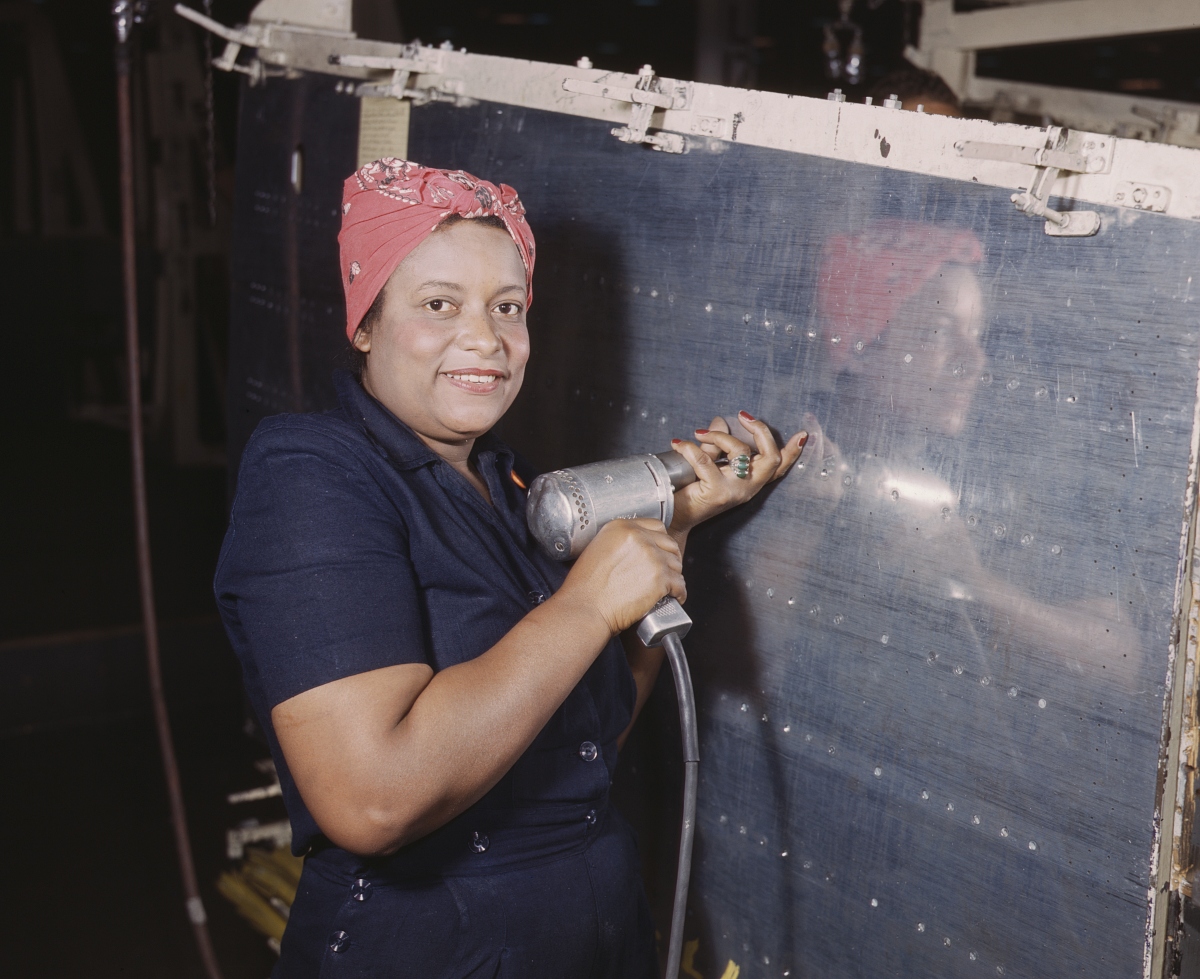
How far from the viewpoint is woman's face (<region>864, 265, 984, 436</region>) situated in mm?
1465

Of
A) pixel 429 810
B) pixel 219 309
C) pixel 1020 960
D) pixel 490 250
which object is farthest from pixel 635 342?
pixel 219 309

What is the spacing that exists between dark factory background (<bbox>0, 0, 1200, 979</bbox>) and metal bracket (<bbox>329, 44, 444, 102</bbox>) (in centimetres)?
76

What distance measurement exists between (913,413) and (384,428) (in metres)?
0.71

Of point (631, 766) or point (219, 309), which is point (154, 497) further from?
point (631, 766)

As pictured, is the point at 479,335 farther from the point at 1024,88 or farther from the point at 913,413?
the point at 1024,88

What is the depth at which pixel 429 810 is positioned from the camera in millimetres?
1202

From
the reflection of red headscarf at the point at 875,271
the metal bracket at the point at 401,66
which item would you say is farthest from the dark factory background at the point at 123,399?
the reflection of red headscarf at the point at 875,271

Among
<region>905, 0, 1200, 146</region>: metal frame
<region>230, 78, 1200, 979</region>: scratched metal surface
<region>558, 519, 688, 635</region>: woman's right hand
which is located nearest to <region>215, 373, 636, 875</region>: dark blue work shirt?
<region>558, 519, 688, 635</region>: woman's right hand

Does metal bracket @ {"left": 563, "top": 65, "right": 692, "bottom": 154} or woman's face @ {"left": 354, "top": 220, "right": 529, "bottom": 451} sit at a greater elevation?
metal bracket @ {"left": 563, "top": 65, "right": 692, "bottom": 154}

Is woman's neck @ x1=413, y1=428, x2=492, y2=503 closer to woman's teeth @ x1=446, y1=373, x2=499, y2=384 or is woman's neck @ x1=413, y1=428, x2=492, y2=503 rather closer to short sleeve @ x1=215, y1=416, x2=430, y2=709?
woman's teeth @ x1=446, y1=373, x2=499, y2=384

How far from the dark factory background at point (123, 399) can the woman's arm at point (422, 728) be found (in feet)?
6.79

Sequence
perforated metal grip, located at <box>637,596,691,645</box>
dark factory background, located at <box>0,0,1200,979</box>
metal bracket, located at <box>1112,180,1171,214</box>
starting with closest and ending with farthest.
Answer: metal bracket, located at <box>1112,180,1171,214</box> → perforated metal grip, located at <box>637,596,691,645</box> → dark factory background, located at <box>0,0,1200,979</box>

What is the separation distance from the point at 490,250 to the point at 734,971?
4.08 feet

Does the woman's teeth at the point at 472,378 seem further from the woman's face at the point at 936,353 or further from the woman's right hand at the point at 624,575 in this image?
the woman's face at the point at 936,353
